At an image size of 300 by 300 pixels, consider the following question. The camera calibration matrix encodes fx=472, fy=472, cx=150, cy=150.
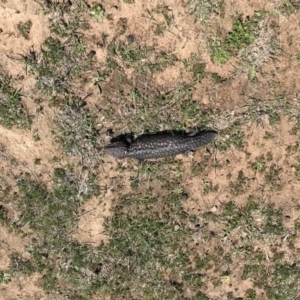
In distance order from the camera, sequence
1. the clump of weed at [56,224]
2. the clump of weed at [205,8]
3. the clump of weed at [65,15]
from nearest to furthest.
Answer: the clump of weed at [65,15] < the clump of weed at [205,8] < the clump of weed at [56,224]

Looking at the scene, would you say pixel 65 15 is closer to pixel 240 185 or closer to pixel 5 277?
pixel 240 185

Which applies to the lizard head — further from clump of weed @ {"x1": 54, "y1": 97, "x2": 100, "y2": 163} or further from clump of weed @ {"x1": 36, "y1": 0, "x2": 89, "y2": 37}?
clump of weed @ {"x1": 36, "y1": 0, "x2": 89, "y2": 37}

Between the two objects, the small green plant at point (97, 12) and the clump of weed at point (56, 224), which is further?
the clump of weed at point (56, 224)

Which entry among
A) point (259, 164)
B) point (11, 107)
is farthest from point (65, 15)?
point (259, 164)

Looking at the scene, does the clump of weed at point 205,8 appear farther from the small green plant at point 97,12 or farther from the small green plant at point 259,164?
the small green plant at point 259,164

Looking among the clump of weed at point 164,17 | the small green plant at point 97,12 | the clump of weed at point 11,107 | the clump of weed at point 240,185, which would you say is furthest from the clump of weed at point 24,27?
the clump of weed at point 240,185

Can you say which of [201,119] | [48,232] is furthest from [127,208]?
[201,119]

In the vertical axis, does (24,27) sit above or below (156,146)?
above

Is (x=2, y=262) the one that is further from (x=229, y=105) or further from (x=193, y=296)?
(x=229, y=105)
